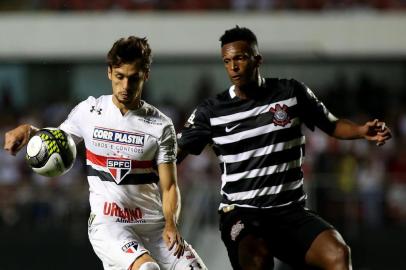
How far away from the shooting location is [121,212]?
237 inches

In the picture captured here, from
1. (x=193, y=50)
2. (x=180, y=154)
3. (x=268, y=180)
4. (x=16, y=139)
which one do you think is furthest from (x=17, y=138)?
(x=193, y=50)

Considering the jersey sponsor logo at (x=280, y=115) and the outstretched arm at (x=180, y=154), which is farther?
the outstretched arm at (x=180, y=154)

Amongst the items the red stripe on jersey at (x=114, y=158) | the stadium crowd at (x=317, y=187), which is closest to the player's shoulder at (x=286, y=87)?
the red stripe on jersey at (x=114, y=158)

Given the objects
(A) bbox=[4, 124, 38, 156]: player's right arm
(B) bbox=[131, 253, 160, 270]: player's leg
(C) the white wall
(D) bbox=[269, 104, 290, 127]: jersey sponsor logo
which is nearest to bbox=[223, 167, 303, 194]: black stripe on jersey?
(D) bbox=[269, 104, 290, 127]: jersey sponsor logo

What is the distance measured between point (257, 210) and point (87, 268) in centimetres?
746

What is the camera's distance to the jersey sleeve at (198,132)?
20.6 feet

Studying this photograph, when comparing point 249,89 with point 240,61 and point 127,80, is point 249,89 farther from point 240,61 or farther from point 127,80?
point 127,80

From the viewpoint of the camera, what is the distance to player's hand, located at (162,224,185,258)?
5.68 meters

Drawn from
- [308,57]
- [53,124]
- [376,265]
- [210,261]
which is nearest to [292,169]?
[210,261]

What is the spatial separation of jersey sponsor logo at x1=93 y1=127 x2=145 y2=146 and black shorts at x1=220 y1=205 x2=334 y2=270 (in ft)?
2.52

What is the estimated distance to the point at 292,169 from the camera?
609 centimetres

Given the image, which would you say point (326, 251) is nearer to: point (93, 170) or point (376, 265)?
point (93, 170)

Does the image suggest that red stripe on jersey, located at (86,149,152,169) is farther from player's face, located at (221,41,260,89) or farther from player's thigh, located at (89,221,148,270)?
player's face, located at (221,41,260,89)

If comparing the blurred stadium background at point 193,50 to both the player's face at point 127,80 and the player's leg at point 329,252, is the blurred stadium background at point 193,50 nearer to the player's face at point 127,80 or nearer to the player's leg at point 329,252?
the player's leg at point 329,252
